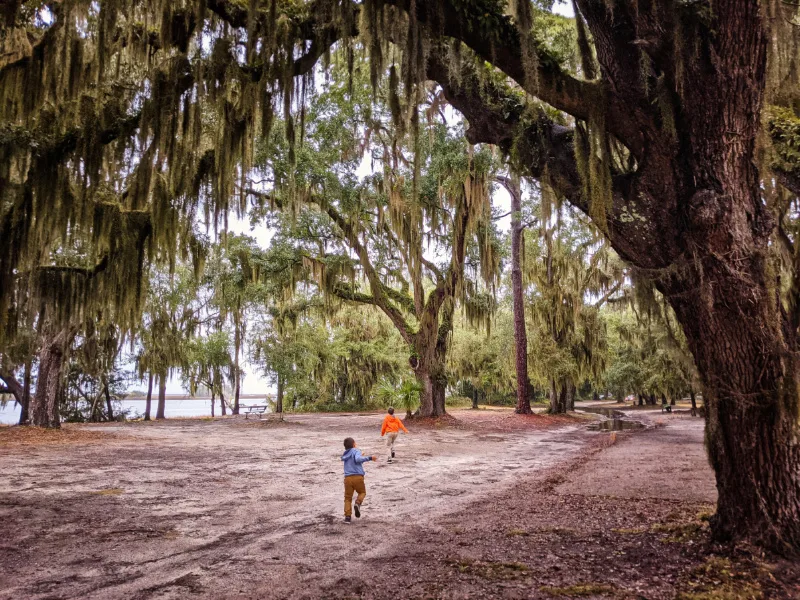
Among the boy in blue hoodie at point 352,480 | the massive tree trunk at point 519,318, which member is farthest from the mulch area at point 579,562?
the massive tree trunk at point 519,318

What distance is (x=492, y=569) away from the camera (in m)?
3.90

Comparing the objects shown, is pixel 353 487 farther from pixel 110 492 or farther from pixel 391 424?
pixel 391 424

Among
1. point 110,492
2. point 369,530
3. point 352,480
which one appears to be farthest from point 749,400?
point 110,492

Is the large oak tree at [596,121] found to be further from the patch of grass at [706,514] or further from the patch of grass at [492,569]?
the patch of grass at [492,569]

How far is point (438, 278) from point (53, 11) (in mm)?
13744

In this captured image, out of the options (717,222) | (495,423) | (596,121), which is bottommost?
(495,423)

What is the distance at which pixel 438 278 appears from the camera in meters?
18.6

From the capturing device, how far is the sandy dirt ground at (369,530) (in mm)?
3611

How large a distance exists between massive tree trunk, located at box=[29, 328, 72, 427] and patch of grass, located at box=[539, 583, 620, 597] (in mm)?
16184

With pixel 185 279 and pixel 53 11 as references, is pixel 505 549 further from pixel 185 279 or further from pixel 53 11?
pixel 185 279

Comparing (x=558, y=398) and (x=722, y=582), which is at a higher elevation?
(x=722, y=582)

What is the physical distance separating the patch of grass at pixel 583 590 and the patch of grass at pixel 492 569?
315 mm

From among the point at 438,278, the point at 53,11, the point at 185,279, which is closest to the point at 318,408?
the point at 185,279

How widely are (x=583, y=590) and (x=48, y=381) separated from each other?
1721 cm
